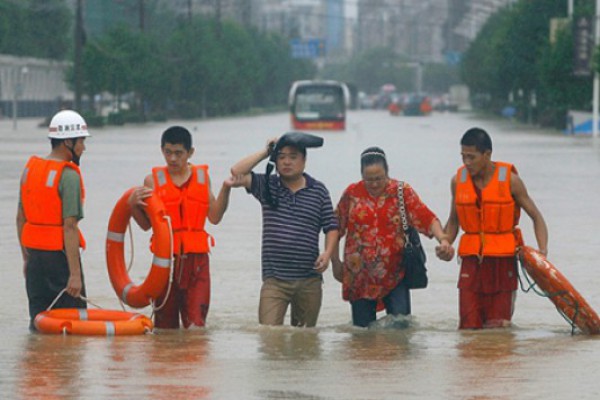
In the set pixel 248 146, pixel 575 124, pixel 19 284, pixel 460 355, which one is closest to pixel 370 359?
pixel 460 355

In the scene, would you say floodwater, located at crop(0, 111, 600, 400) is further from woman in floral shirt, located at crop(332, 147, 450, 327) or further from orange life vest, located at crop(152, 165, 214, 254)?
orange life vest, located at crop(152, 165, 214, 254)

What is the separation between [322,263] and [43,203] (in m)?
1.75

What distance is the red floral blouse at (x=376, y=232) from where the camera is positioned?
1075 centimetres

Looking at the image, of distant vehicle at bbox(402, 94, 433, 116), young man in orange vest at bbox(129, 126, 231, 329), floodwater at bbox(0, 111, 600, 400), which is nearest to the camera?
floodwater at bbox(0, 111, 600, 400)

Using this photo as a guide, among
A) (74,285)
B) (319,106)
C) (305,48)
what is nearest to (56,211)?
(74,285)

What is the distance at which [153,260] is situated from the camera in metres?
10.6

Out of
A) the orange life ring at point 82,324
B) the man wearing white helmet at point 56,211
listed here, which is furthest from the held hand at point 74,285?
the orange life ring at point 82,324

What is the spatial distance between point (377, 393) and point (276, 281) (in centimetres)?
233

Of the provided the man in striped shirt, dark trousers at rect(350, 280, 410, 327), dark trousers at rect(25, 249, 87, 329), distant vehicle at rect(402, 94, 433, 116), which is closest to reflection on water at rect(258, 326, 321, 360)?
the man in striped shirt

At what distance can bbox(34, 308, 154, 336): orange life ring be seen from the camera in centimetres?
1073

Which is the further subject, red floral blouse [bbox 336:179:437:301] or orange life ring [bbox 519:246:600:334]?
orange life ring [bbox 519:246:600:334]

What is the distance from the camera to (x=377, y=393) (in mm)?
8516

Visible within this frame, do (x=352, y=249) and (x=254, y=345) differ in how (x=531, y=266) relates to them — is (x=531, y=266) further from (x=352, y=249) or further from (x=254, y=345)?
(x=254, y=345)

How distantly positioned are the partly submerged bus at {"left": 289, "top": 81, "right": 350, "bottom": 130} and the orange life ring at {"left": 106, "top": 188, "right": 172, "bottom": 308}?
65622mm
